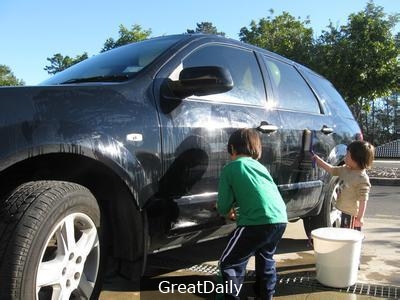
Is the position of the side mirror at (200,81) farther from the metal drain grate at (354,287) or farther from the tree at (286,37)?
the tree at (286,37)

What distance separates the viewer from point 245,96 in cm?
366

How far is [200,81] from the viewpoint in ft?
9.62

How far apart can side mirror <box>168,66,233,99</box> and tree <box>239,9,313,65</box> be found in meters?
21.3

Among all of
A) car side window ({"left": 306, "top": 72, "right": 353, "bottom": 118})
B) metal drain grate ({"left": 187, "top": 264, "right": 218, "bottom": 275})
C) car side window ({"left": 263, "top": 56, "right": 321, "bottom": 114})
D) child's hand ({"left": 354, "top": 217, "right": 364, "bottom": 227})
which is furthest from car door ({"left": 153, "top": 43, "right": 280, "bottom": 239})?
car side window ({"left": 306, "top": 72, "right": 353, "bottom": 118})

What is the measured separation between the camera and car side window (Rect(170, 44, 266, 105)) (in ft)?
11.2

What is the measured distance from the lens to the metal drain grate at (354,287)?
3488 mm

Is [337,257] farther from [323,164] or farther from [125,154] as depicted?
[125,154]

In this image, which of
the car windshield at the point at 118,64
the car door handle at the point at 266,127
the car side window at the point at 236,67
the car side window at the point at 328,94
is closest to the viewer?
the car windshield at the point at 118,64

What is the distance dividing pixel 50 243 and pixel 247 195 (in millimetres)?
1172

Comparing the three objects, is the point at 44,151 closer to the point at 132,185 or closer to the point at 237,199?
the point at 132,185

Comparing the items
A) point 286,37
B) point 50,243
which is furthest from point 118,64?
point 286,37

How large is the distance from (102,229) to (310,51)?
22.9 metres

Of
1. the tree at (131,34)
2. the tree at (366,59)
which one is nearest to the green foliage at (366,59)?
the tree at (366,59)

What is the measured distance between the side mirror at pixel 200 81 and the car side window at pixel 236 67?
0.19m
